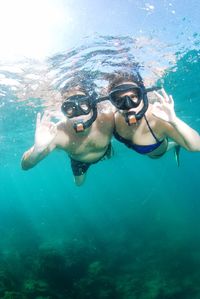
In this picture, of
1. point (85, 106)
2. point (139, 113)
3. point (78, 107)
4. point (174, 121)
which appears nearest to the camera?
point (174, 121)

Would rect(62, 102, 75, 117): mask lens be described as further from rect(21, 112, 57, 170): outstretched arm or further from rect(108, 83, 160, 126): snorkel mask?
rect(108, 83, 160, 126): snorkel mask

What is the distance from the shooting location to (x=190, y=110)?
108ft

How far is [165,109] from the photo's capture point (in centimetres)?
632

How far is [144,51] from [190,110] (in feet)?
66.6

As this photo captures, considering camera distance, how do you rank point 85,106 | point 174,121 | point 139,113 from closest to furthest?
point 174,121 < point 139,113 < point 85,106

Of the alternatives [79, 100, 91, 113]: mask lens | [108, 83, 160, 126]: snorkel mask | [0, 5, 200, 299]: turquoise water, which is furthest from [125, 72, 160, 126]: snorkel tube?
[0, 5, 200, 299]: turquoise water

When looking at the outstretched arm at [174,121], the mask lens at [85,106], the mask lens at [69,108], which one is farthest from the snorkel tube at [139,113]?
the mask lens at [69,108]

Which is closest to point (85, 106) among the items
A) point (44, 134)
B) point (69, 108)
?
point (69, 108)

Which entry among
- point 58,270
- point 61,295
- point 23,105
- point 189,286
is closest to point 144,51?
point 23,105

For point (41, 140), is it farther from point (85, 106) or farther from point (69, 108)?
point (85, 106)

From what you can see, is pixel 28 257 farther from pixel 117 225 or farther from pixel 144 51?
pixel 144 51

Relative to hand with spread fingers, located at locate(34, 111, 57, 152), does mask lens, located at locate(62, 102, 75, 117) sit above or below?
above

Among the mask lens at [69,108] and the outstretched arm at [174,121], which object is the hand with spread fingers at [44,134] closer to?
the mask lens at [69,108]

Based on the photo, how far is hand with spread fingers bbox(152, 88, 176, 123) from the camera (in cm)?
626
